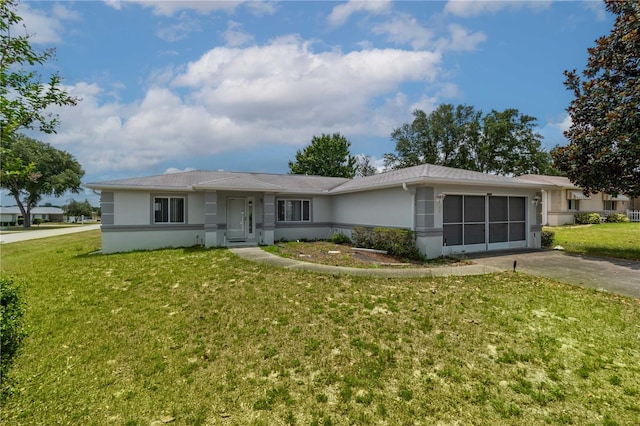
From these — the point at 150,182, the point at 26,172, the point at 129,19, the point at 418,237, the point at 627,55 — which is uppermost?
the point at 627,55

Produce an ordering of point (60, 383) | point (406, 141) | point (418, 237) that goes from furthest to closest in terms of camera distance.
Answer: point (406, 141)
point (418, 237)
point (60, 383)

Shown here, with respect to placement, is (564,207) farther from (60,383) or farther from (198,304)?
(60,383)

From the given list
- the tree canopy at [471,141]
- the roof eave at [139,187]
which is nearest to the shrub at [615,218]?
the tree canopy at [471,141]

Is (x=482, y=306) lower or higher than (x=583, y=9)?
lower

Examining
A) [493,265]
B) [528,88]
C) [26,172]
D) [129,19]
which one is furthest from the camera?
[528,88]

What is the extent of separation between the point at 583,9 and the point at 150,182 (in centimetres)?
1870

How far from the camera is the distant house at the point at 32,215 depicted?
58750 mm

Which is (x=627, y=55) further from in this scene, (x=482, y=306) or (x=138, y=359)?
(x=138, y=359)

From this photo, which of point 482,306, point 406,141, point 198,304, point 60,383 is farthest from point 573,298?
point 406,141

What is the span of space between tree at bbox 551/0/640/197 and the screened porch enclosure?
8.62 ft

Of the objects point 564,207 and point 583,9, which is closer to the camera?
point 583,9

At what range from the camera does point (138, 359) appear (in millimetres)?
4449

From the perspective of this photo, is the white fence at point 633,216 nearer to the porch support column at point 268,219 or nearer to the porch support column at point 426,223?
the porch support column at point 426,223

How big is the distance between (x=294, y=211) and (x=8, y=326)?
13.8 m
